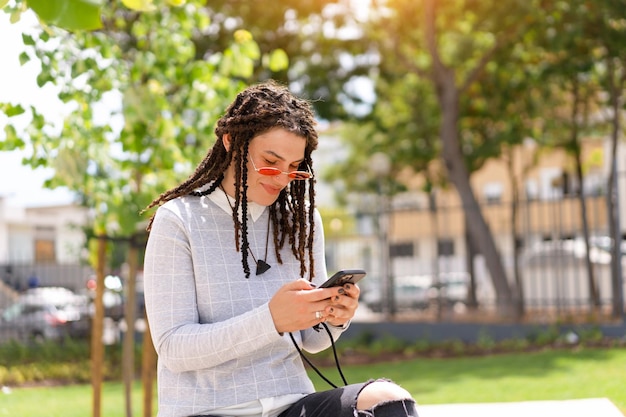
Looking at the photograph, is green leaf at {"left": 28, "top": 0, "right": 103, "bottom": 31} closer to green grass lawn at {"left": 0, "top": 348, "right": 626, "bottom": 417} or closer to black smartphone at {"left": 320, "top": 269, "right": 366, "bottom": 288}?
black smartphone at {"left": 320, "top": 269, "right": 366, "bottom": 288}

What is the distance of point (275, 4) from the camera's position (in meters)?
13.8

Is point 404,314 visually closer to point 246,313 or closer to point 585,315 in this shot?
point 585,315

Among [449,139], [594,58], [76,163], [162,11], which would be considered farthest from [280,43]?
[76,163]

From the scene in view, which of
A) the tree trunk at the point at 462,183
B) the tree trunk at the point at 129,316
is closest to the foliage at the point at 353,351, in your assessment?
the tree trunk at the point at 462,183

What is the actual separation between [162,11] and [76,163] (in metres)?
1.55

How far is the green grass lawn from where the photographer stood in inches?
294

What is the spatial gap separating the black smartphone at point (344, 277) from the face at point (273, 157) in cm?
44

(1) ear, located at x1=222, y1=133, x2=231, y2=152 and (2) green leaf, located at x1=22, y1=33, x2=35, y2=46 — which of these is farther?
(2) green leaf, located at x1=22, y1=33, x2=35, y2=46

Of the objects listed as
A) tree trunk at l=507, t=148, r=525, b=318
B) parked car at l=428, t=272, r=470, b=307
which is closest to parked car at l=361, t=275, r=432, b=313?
parked car at l=428, t=272, r=470, b=307

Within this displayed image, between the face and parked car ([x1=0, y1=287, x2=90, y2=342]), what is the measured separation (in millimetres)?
10878

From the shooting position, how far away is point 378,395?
242 centimetres

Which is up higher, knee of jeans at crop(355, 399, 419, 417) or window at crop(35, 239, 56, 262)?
window at crop(35, 239, 56, 262)

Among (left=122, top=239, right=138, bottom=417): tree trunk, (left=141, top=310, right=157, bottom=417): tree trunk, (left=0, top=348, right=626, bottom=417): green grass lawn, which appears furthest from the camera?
(left=0, top=348, right=626, bottom=417): green grass lawn

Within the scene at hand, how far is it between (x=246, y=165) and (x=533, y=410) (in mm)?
1970
